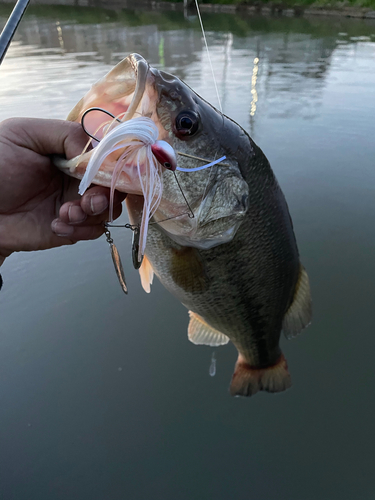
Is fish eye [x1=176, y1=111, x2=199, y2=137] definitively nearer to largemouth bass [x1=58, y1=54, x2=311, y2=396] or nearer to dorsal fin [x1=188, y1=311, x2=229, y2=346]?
largemouth bass [x1=58, y1=54, x2=311, y2=396]

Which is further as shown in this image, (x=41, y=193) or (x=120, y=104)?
(x=41, y=193)

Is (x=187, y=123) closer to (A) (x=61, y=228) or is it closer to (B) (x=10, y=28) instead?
(A) (x=61, y=228)

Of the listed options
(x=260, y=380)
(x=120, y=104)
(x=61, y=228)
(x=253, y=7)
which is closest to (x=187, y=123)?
(x=120, y=104)

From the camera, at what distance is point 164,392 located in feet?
6.51

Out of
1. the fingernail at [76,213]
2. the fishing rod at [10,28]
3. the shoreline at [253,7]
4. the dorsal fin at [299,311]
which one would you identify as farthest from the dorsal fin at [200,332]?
the shoreline at [253,7]

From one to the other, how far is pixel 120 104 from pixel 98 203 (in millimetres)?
312

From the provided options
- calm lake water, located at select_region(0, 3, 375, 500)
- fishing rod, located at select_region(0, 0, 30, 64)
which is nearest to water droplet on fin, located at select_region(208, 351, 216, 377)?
calm lake water, located at select_region(0, 3, 375, 500)

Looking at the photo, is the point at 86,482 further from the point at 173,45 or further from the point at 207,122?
the point at 173,45

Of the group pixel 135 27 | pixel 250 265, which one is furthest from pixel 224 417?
pixel 135 27

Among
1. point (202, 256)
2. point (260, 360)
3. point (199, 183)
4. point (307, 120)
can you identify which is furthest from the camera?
point (307, 120)

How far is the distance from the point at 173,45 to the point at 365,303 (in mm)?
11464

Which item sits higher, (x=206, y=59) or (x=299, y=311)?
(x=206, y=59)

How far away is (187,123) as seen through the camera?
1.09 metres

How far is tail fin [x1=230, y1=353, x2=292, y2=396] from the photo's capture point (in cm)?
193
